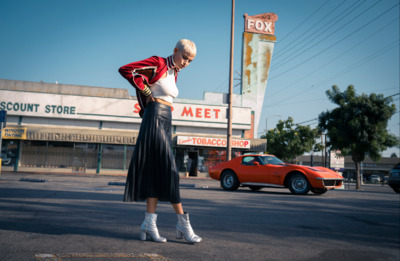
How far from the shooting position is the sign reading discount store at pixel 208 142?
91.1 feet

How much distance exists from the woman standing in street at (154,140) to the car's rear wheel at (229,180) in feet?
27.1

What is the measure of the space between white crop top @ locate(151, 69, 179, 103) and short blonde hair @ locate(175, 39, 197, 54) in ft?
0.83

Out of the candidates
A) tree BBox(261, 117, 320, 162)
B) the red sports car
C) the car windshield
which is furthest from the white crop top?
tree BBox(261, 117, 320, 162)

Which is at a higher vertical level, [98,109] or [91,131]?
[98,109]

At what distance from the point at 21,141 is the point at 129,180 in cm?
2763

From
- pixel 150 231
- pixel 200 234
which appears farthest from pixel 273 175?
pixel 150 231

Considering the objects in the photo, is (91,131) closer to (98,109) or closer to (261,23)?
(98,109)

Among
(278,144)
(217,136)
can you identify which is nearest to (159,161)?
(217,136)

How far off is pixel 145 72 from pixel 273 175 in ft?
26.8

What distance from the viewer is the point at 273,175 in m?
10.6

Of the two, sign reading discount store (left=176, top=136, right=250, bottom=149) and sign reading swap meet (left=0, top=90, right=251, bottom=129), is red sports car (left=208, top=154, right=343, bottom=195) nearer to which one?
sign reading discount store (left=176, top=136, right=250, bottom=149)

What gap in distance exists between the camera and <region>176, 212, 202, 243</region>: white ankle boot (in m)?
2.96

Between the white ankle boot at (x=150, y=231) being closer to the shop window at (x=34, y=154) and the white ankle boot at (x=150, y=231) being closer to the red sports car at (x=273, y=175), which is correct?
the red sports car at (x=273, y=175)

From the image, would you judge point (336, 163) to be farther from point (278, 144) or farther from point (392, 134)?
point (278, 144)
